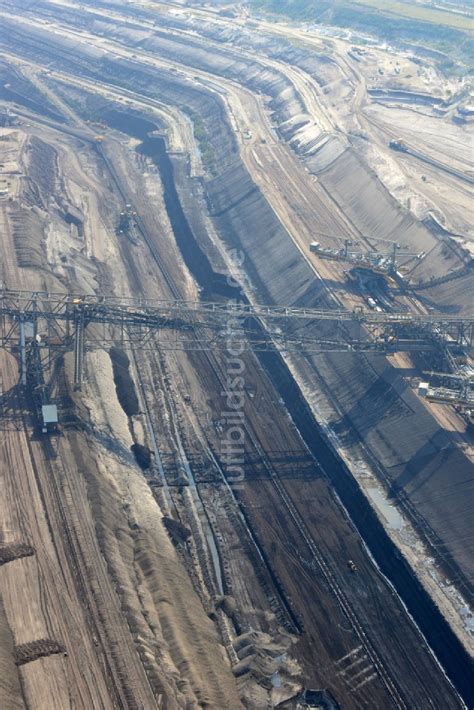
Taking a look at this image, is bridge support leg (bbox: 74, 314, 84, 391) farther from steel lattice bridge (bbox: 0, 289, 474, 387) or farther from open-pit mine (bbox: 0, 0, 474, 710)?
open-pit mine (bbox: 0, 0, 474, 710)

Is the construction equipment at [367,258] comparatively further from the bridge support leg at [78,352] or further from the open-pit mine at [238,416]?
the bridge support leg at [78,352]

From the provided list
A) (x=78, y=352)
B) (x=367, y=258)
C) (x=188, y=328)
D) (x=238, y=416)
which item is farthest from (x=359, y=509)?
(x=367, y=258)

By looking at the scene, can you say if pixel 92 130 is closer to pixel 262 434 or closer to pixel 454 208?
pixel 454 208

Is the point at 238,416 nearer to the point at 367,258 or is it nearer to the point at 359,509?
the point at 359,509

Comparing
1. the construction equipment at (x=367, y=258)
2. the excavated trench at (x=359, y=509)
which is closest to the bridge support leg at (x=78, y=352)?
the excavated trench at (x=359, y=509)

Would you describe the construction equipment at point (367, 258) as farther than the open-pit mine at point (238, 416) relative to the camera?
Yes

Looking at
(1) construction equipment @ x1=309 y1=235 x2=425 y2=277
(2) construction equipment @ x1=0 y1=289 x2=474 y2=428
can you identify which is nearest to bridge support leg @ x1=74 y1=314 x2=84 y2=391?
(2) construction equipment @ x1=0 y1=289 x2=474 y2=428
